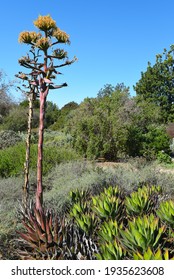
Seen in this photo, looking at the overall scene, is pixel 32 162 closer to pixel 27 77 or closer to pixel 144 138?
pixel 27 77

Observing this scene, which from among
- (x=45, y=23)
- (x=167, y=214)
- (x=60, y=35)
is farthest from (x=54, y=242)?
(x=45, y=23)

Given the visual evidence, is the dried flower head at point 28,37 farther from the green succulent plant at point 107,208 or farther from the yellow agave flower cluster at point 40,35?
the green succulent plant at point 107,208

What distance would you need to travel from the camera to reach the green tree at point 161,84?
130 ft

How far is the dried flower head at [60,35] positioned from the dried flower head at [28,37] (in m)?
0.26

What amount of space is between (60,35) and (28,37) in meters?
0.44

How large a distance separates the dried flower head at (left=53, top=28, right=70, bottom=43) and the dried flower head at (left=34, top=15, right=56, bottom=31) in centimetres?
9

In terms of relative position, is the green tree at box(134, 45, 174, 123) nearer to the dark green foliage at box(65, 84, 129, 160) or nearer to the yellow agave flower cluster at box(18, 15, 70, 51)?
the dark green foliage at box(65, 84, 129, 160)

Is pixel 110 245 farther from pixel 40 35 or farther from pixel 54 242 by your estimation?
pixel 40 35

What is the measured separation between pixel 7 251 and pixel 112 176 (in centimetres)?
348

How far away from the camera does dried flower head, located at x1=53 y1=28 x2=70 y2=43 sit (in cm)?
443

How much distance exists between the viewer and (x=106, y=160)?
1518 cm

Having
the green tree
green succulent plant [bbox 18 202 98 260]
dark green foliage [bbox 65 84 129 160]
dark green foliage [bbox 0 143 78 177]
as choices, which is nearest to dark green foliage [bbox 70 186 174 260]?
green succulent plant [bbox 18 202 98 260]
